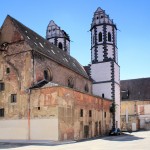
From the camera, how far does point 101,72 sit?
42.6 m

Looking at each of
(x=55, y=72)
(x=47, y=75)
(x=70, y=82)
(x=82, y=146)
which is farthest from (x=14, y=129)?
(x=70, y=82)

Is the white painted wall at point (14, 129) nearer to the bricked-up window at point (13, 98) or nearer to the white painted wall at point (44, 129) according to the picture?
the white painted wall at point (44, 129)

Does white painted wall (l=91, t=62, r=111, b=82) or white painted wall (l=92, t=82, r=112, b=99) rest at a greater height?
white painted wall (l=91, t=62, r=111, b=82)

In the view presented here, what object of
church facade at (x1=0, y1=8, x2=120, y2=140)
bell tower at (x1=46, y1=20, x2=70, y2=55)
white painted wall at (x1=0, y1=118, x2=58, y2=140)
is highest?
bell tower at (x1=46, y1=20, x2=70, y2=55)

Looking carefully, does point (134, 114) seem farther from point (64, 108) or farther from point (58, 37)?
point (64, 108)

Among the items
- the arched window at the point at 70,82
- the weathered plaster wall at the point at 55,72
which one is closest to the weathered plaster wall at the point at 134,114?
the weathered plaster wall at the point at 55,72

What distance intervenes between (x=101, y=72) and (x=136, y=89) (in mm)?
16504

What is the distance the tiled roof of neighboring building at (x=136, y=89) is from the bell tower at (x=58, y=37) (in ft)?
50.0

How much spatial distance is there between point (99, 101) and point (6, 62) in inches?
525

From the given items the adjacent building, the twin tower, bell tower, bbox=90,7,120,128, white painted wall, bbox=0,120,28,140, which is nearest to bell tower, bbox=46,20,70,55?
the twin tower

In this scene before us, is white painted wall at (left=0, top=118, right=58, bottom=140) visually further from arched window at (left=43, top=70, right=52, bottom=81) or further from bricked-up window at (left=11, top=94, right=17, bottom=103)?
arched window at (left=43, top=70, right=52, bottom=81)

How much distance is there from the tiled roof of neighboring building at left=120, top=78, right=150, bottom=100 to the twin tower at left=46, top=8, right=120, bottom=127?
1283 cm

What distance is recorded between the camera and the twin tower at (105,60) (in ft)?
137

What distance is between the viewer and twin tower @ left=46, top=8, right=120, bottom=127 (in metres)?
41.7
